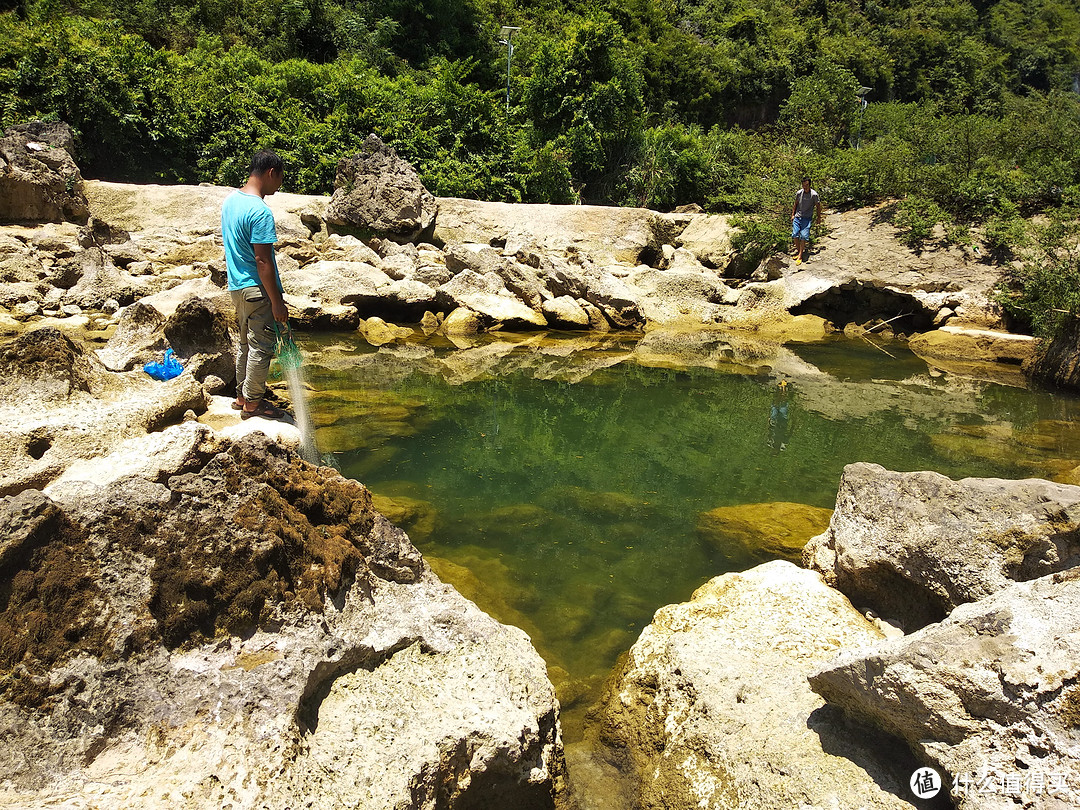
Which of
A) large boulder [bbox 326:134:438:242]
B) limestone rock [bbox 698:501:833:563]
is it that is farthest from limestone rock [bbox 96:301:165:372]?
large boulder [bbox 326:134:438:242]

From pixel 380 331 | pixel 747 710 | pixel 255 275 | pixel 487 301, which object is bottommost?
pixel 380 331

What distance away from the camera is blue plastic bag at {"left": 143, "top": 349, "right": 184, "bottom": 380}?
5113mm

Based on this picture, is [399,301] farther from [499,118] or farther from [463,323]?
[499,118]

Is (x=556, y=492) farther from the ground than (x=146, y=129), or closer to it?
closer to it

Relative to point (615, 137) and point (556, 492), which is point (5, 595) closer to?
point (556, 492)

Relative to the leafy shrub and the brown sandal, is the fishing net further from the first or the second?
the leafy shrub

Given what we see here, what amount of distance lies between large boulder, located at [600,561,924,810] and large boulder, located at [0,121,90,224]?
12.2 metres

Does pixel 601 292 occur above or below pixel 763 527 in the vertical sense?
below

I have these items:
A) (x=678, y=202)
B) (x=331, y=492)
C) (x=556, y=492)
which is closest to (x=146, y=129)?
(x=678, y=202)

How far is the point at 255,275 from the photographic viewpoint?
15.7ft

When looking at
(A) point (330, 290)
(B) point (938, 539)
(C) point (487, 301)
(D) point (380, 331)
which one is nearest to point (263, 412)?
(B) point (938, 539)

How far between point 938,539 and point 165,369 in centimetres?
507

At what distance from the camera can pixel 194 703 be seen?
2.04 metres

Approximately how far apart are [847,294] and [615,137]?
9161 mm
